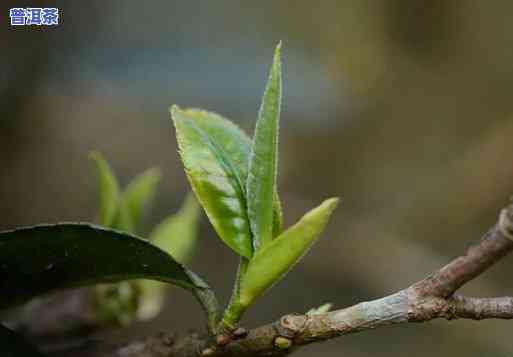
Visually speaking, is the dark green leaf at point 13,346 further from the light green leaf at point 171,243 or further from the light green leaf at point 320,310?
the light green leaf at point 171,243

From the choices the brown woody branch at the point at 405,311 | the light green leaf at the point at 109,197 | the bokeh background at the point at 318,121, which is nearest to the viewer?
the brown woody branch at the point at 405,311

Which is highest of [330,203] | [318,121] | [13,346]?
[318,121]

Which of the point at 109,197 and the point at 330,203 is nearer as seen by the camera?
the point at 330,203

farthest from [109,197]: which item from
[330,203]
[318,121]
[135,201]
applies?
[318,121]

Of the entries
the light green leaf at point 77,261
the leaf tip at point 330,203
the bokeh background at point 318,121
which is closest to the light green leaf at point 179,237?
the light green leaf at point 77,261

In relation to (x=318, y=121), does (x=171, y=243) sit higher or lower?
lower

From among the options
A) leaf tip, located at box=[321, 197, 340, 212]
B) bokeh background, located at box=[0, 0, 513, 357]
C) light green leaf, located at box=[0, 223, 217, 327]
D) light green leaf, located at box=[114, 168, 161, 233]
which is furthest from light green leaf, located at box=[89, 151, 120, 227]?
bokeh background, located at box=[0, 0, 513, 357]

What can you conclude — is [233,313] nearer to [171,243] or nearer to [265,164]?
[265,164]
